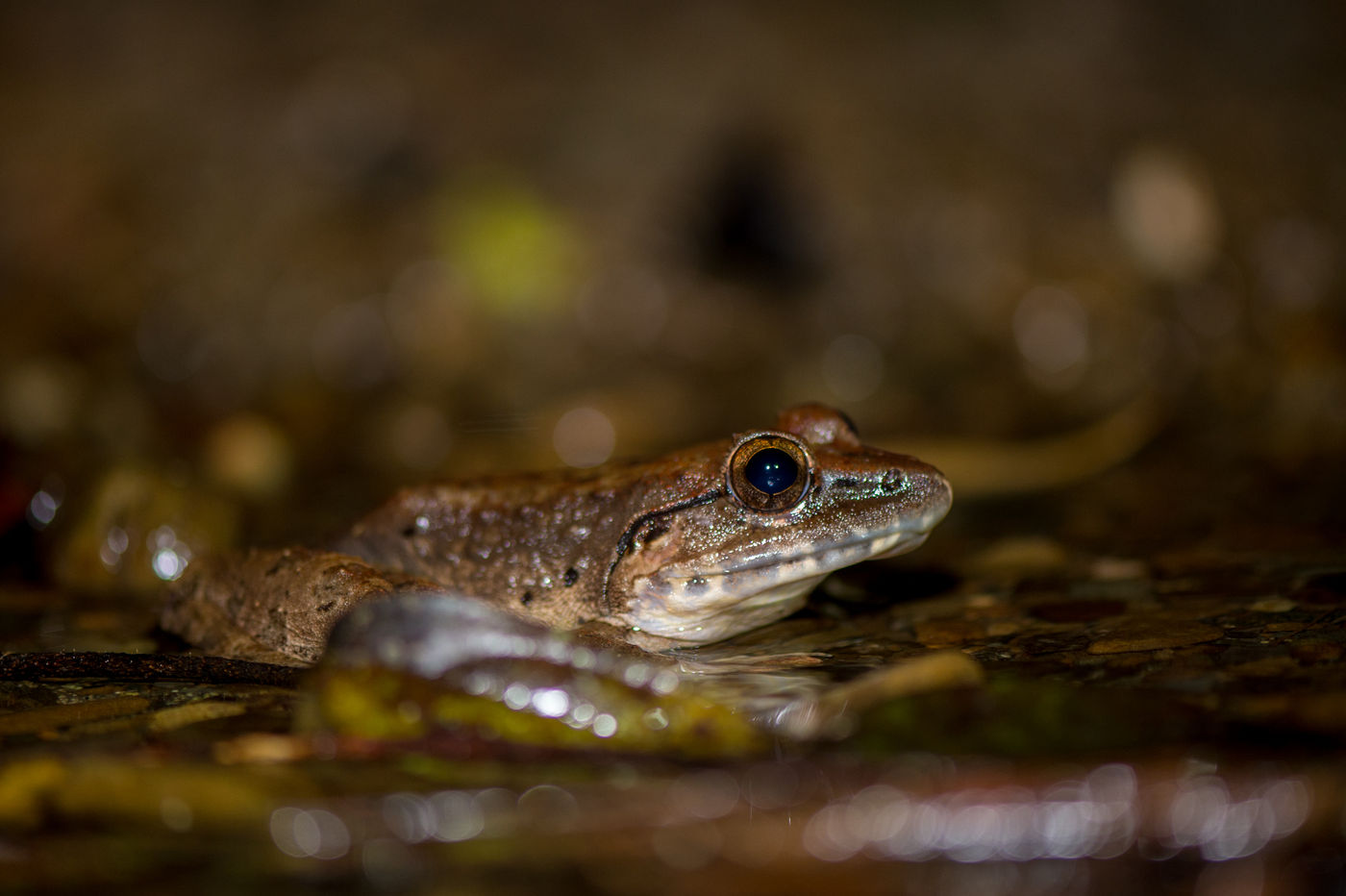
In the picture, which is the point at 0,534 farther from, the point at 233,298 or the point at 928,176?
the point at 928,176

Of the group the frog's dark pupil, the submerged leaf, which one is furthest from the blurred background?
the submerged leaf

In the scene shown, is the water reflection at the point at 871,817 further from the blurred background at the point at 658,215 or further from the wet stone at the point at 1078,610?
the blurred background at the point at 658,215

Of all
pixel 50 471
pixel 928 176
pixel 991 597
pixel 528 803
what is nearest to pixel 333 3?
pixel 928 176

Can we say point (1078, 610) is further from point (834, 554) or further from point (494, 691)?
point (494, 691)

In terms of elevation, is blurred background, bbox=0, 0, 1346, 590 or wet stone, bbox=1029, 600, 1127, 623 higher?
blurred background, bbox=0, 0, 1346, 590

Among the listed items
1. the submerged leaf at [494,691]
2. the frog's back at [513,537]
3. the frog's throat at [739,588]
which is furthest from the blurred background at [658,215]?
the submerged leaf at [494,691]

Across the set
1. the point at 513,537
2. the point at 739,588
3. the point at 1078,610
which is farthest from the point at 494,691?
the point at 1078,610

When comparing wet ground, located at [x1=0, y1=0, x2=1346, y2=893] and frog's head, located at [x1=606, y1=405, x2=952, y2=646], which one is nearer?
wet ground, located at [x1=0, y1=0, x2=1346, y2=893]

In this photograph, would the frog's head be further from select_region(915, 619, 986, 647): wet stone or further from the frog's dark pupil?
select_region(915, 619, 986, 647): wet stone
